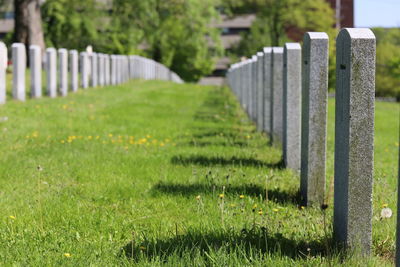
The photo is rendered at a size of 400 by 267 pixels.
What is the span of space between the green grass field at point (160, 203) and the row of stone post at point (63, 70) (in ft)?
4.01

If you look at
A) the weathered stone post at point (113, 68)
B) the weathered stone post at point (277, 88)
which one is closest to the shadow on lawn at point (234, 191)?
the weathered stone post at point (277, 88)

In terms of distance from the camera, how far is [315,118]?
5.07 m

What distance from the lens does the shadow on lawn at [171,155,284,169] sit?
6766mm

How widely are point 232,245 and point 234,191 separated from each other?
63.0 inches

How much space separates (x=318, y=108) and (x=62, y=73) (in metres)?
13.4

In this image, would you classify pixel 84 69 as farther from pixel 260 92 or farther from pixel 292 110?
pixel 292 110

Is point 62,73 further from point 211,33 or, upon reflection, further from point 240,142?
point 211,33

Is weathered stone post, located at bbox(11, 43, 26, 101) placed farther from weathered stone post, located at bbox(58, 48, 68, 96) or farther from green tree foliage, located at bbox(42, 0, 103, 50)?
green tree foliage, located at bbox(42, 0, 103, 50)

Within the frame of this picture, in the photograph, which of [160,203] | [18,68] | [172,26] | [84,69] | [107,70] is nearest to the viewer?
[160,203]

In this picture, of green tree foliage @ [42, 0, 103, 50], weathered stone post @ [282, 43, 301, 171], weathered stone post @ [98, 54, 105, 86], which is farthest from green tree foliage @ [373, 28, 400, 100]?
weathered stone post @ [282, 43, 301, 171]

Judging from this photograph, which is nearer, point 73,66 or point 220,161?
point 220,161

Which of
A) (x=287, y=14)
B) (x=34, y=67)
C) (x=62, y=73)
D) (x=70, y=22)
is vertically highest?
(x=287, y=14)

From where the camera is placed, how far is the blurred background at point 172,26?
136 feet

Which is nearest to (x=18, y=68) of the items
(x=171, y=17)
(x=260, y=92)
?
(x=260, y=92)
